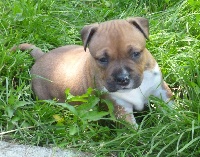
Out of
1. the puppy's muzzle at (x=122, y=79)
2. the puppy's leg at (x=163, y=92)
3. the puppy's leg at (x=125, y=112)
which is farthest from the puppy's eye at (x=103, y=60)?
the puppy's leg at (x=163, y=92)

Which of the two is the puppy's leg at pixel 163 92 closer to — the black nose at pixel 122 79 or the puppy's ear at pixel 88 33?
the black nose at pixel 122 79

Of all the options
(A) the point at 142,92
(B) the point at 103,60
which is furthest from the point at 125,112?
(B) the point at 103,60

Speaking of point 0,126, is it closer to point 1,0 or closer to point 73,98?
point 73,98

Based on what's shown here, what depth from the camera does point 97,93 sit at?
5.41 m

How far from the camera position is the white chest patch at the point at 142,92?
5434 mm

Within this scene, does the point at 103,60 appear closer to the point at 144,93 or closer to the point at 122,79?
the point at 122,79

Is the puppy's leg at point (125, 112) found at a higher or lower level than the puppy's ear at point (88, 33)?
lower

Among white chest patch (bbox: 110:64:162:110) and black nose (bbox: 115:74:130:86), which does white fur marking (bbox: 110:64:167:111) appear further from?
black nose (bbox: 115:74:130:86)

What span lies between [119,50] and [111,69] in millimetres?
189

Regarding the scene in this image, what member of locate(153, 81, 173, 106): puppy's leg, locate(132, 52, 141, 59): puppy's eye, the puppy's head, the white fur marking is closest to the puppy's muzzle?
the puppy's head

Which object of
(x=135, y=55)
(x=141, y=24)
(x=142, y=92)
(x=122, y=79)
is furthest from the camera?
(x=142, y=92)

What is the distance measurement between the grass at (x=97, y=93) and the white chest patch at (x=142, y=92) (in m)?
0.16

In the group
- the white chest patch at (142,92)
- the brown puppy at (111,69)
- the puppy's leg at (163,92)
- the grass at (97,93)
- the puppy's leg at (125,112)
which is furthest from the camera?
the puppy's leg at (163,92)

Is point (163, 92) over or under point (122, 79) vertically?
under
